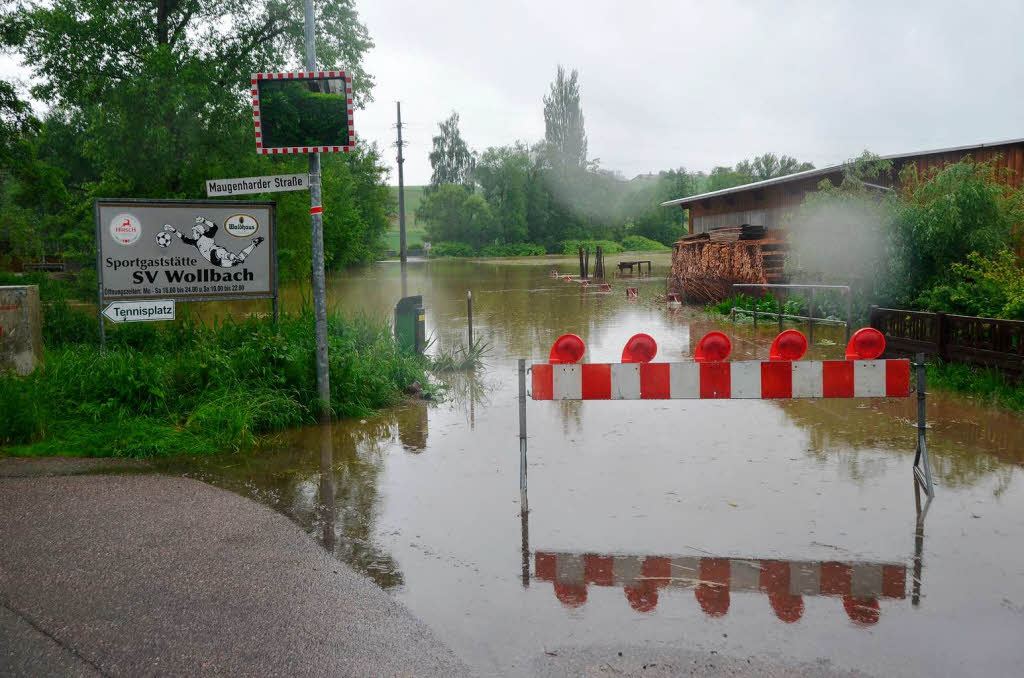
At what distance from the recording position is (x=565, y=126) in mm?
107438

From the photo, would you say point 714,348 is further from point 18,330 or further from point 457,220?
point 457,220

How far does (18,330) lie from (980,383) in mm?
10458

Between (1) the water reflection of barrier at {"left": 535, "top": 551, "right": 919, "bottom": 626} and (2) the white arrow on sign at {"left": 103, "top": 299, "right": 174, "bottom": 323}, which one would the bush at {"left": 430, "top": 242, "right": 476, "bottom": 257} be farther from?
(1) the water reflection of barrier at {"left": 535, "top": 551, "right": 919, "bottom": 626}

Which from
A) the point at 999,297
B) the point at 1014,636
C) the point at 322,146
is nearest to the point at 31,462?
the point at 322,146

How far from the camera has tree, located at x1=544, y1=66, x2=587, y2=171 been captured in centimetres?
10700

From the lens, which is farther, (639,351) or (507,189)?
(507,189)

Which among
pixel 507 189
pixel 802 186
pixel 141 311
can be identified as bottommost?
pixel 141 311

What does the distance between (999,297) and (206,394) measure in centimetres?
984

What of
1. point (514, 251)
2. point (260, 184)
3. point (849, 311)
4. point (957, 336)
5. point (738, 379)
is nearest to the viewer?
point (738, 379)

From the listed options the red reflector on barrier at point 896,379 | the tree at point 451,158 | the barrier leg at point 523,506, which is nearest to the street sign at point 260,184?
the barrier leg at point 523,506

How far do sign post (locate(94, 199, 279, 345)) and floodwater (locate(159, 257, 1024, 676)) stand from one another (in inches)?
98.8

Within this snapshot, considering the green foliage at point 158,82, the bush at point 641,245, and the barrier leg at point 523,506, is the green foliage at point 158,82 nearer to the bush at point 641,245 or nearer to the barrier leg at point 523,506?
the barrier leg at point 523,506

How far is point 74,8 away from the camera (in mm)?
19625

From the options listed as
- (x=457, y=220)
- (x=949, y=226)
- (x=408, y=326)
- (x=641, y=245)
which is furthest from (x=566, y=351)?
(x=457, y=220)
